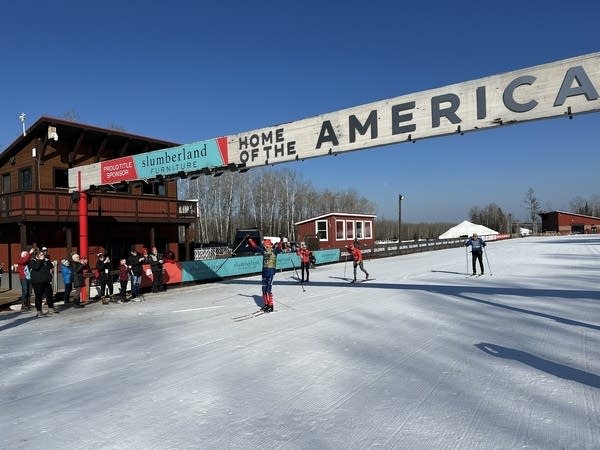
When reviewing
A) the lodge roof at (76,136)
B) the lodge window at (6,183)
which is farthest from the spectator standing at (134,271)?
the lodge window at (6,183)

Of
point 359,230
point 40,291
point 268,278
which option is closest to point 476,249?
point 268,278

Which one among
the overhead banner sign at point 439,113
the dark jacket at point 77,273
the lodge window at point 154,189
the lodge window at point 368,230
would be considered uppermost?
the lodge window at point 154,189

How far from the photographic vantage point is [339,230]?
1389 inches

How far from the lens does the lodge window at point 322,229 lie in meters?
34.9

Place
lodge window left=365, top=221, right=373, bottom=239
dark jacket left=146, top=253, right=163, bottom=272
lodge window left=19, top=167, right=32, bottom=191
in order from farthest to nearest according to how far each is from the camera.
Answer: lodge window left=365, top=221, right=373, bottom=239
lodge window left=19, top=167, right=32, bottom=191
dark jacket left=146, top=253, right=163, bottom=272

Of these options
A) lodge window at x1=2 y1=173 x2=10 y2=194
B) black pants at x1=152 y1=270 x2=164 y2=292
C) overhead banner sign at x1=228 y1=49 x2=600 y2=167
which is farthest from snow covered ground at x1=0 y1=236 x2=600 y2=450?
lodge window at x1=2 y1=173 x2=10 y2=194

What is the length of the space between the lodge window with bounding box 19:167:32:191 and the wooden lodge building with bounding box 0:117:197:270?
0.16 feet

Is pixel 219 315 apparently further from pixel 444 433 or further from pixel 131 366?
pixel 444 433

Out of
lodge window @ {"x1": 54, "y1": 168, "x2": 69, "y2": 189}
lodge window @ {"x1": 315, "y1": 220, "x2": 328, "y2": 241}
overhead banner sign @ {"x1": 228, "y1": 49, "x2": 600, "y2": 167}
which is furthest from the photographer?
lodge window @ {"x1": 315, "y1": 220, "x2": 328, "y2": 241}

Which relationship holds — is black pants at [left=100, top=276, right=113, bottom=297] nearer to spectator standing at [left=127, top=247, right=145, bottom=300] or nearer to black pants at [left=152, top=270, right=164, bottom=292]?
spectator standing at [left=127, top=247, right=145, bottom=300]

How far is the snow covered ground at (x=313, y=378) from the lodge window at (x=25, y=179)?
44.1 feet

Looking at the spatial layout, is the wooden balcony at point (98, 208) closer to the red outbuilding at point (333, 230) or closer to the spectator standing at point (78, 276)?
the spectator standing at point (78, 276)

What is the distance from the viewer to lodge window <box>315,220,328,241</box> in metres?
34.9

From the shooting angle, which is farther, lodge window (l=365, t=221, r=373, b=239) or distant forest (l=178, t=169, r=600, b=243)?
distant forest (l=178, t=169, r=600, b=243)
